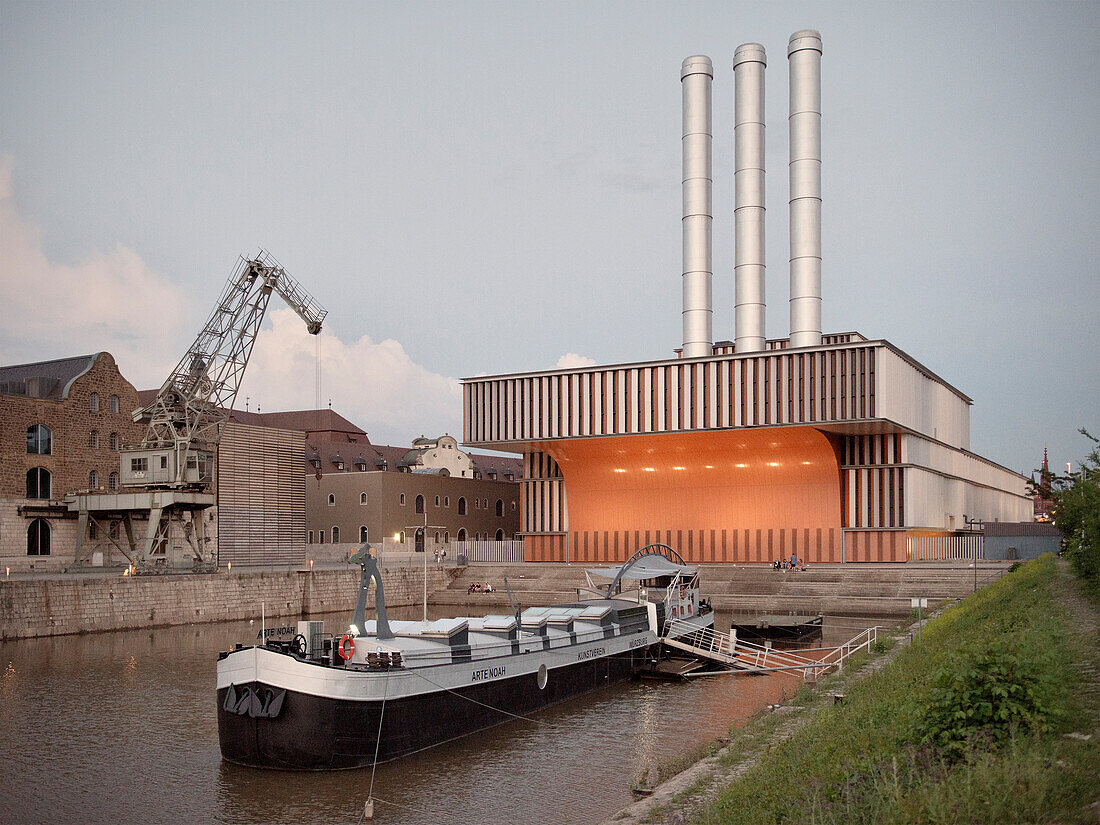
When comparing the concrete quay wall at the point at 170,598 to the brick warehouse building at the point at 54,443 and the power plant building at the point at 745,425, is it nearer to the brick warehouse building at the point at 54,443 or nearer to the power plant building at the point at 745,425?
the brick warehouse building at the point at 54,443

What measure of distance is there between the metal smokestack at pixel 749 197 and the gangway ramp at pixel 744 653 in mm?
30548

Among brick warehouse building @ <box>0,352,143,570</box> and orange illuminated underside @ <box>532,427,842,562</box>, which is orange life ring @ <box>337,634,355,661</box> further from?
orange illuminated underside @ <box>532,427,842,562</box>

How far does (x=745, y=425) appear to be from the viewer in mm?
56594

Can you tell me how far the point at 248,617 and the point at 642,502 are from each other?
27.5m

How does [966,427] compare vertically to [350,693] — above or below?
above

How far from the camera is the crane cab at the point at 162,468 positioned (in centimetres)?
5191

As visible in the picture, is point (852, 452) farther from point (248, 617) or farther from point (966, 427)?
point (248, 617)

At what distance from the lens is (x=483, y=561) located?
65812 mm

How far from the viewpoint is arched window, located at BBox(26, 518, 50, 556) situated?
5191cm

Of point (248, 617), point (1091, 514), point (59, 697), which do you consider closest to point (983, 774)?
point (1091, 514)

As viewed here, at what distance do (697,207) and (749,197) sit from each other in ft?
10.5

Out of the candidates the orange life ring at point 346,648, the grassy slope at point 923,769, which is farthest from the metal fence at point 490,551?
the grassy slope at point 923,769

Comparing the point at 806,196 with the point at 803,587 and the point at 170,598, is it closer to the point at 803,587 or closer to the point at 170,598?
the point at 803,587

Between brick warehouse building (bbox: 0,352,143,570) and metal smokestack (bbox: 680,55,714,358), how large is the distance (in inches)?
1305
